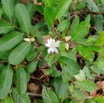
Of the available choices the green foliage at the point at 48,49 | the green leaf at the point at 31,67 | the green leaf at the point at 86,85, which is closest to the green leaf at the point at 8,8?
the green foliage at the point at 48,49

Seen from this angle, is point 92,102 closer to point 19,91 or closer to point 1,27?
point 19,91

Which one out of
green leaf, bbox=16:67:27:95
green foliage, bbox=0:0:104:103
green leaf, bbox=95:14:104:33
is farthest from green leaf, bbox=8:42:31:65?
green leaf, bbox=95:14:104:33

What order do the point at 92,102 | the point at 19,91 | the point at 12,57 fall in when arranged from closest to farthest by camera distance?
1. the point at 12,57
2. the point at 19,91
3. the point at 92,102

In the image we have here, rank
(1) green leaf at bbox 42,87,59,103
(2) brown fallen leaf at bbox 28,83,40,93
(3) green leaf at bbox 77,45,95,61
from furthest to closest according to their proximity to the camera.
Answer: (2) brown fallen leaf at bbox 28,83,40,93 < (1) green leaf at bbox 42,87,59,103 < (3) green leaf at bbox 77,45,95,61

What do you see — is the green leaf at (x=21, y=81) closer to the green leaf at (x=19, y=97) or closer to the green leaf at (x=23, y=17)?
the green leaf at (x=19, y=97)

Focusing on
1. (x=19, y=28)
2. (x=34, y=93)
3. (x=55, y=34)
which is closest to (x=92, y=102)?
(x=34, y=93)

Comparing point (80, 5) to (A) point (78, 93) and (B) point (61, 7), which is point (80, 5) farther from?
(A) point (78, 93)

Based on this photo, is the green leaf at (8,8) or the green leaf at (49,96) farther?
the green leaf at (49,96)

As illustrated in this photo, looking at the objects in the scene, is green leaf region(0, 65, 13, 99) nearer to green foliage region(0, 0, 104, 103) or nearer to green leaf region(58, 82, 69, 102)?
green foliage region(0, 0, 104, 103)
